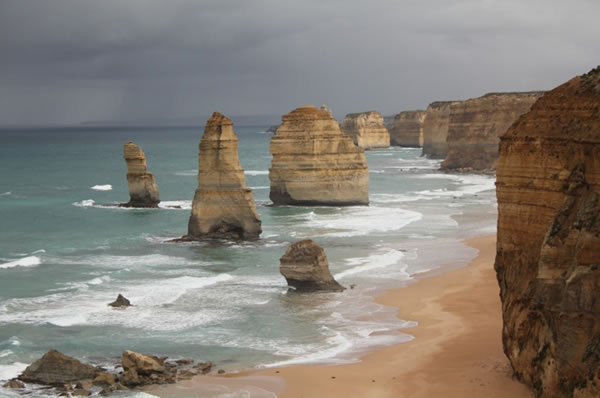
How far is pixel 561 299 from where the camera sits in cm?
1342

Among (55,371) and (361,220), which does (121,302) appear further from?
(361,220)

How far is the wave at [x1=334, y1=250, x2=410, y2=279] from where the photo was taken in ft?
106

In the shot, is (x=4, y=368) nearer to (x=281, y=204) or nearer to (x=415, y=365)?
(x=415, y=365)

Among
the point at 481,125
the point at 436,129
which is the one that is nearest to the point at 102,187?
the point at 481,125

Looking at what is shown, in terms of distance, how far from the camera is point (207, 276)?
3192cm

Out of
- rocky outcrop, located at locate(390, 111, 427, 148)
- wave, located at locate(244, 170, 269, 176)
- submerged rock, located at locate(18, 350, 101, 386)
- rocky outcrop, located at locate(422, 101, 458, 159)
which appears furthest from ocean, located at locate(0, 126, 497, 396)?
rocky outcrop, located at locate(390, 111, 427, 148)

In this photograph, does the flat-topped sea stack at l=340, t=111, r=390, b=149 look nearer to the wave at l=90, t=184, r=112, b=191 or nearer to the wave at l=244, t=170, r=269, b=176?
the wave at l=244, t=170, r=269, b=176

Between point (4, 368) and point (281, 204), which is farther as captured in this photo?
point (281, 204)

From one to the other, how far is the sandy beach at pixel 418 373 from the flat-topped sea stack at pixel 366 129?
12110cm

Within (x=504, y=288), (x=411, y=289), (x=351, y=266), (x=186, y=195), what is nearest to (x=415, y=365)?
(x=504, y=288)

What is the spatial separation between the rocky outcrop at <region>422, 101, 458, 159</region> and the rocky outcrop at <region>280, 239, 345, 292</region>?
82.8 metres

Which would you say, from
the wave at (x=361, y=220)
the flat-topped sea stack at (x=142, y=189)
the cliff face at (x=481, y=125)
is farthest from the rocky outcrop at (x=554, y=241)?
the cliff face at (x=481, y=125)

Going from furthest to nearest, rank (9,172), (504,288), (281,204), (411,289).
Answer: (9,172)
(281,204)
(411,289)
(504,288)

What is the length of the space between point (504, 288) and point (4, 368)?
38.6 feet
